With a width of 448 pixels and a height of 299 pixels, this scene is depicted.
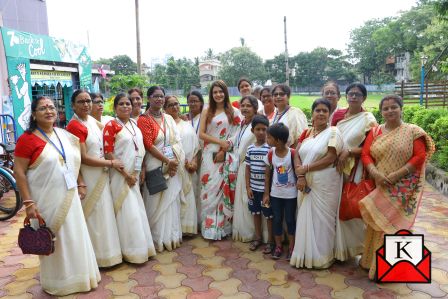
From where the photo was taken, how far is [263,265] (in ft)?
11.1

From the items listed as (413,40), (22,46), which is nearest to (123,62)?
(413,40)

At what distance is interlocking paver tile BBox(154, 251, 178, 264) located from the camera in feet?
11.6

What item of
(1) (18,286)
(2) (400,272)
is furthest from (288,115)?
(1) (18,286)

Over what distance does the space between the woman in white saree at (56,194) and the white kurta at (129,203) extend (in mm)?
410

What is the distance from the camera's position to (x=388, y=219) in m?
2.89

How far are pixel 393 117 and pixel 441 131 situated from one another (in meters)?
3.96

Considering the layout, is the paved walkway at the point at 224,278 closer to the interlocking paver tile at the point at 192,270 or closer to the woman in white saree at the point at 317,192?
the interlocking paver tile at the point at 192,270

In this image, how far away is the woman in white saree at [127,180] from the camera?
3.34m

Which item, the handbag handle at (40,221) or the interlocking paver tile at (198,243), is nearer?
the handbag handle at (40,221)

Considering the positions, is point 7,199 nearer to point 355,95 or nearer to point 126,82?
point 355,95

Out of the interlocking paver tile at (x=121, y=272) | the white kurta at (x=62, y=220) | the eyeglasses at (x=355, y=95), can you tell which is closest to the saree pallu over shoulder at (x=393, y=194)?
the eyeglasses at (x=355, y=95)

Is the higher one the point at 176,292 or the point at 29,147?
the point at 29,147

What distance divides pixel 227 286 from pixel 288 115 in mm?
1742

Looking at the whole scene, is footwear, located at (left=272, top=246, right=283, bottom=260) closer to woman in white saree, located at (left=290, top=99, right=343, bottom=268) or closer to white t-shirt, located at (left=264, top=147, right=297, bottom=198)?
woman in white saree, located at (left=290, top=99, right=343, bottom=268)
